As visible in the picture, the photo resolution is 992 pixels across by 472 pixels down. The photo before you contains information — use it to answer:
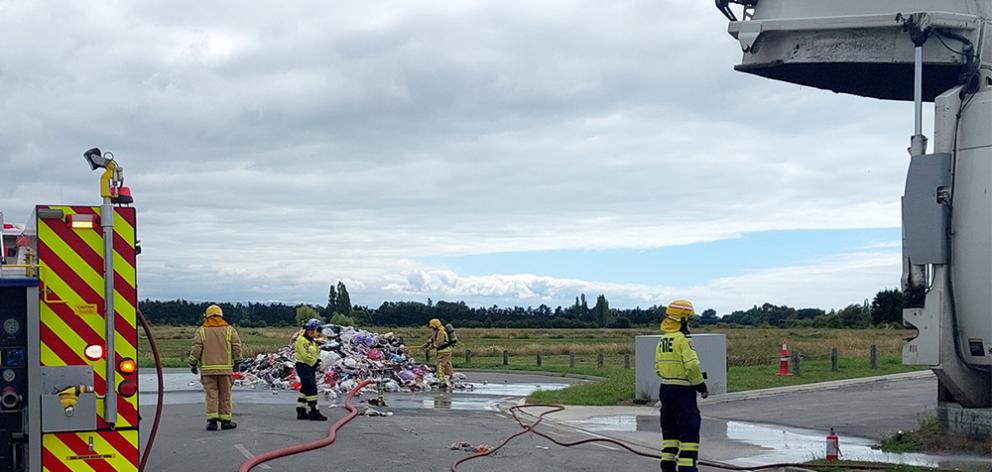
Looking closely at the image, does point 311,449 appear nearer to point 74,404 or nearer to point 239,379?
point 74,404

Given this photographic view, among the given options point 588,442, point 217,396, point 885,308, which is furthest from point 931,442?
point 885,308

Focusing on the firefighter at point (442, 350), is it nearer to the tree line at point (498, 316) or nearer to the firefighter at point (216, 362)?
the firefighter at point (216, 362)

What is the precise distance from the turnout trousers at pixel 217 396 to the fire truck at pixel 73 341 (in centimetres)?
787

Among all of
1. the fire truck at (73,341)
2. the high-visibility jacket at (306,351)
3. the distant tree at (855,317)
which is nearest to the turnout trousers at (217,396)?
the high-visibility jacket at (306,351)

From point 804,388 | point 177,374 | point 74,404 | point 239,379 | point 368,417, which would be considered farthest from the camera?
point 177,374

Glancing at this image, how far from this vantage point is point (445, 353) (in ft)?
89.2

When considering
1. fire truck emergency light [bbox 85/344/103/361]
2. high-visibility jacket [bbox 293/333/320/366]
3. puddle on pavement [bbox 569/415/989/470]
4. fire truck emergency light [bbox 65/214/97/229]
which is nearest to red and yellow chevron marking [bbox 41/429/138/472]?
fire truck emergency light [bbox 85/344/103/361]

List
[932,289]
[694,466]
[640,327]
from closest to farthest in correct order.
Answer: [694,466] → [932,289] → [640,327]

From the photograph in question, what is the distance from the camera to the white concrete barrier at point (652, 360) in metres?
20.6

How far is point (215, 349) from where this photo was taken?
1551 centimetres

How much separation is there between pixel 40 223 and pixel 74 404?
4.44 feet

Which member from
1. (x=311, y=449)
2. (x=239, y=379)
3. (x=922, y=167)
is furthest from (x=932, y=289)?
(x=239, y=379)

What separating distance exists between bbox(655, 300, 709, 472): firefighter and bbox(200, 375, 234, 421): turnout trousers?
24.9ft

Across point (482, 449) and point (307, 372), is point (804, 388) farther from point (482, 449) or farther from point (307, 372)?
point (482, 449)
